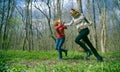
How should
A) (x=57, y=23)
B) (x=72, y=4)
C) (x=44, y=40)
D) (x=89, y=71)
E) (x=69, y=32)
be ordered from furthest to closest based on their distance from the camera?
(x=44, y=40), (x=69, y=32), (x=72, y=4), (x=57, y=23), (x=89, y=71)

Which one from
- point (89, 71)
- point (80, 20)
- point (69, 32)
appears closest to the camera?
point (89, 71)

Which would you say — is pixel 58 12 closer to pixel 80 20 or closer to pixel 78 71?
pixel 80 20

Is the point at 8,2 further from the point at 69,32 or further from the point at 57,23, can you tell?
the point at 69,32

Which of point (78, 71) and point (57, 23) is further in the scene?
point (57, 23)

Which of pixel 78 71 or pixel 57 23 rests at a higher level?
pixel 57 23

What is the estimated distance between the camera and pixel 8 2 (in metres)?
35.3

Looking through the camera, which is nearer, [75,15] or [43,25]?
[75,15]

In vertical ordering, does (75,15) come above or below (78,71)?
above

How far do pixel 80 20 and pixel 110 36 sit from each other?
60.8 metres

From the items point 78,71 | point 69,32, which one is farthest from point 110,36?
point 78,71

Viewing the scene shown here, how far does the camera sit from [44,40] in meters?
82.4

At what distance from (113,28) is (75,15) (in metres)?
58.2

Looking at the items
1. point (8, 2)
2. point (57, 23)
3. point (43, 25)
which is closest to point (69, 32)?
point (43, 25)

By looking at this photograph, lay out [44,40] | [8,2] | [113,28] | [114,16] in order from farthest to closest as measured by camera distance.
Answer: [44,40], [113,28], [114,16], [8,2]
